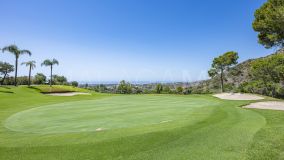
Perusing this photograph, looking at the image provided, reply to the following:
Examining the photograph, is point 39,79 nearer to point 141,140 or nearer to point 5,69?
point 5,69

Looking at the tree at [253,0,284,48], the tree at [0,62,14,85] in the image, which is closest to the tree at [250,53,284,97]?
the tree at [253,0,284,48]

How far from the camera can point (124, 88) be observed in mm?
43406

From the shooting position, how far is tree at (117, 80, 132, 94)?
1668 inches

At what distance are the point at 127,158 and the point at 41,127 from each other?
440 centimetres

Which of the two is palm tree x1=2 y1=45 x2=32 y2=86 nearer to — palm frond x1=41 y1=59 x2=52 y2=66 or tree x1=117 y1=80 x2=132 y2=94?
palm frond x1=41 y1=59 x2=52 y2=66

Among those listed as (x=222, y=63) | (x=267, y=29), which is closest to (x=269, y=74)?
(x=222, y=63)

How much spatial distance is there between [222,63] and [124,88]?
20.7 meters

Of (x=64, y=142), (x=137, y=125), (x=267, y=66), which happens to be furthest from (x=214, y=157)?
(x=267, y=66)

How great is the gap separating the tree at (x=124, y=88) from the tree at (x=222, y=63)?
677 inches

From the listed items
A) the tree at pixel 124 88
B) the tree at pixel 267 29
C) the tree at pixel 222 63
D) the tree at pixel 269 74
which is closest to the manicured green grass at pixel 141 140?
the tree at pixel 267 29

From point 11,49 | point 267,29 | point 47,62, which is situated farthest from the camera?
point 47,62

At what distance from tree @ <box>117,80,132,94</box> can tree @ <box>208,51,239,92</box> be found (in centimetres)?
1720

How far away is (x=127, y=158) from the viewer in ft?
14.7

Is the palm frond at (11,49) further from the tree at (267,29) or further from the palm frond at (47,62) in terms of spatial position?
the tree at (267,29)
